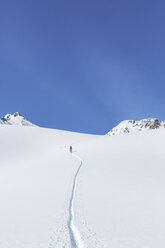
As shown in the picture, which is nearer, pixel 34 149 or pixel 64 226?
pixel 64 226

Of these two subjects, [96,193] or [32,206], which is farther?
[96,193]

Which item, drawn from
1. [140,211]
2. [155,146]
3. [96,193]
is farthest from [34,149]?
[140,211]

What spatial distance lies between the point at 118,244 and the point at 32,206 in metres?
5.06

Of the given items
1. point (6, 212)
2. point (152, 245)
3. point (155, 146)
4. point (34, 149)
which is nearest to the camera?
point (152, 245)

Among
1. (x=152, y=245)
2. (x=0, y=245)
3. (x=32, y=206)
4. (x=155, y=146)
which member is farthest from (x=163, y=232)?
(x=155, y=146)

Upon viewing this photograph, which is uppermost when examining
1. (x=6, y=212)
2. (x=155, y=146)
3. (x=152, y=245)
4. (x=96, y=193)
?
(x=155, y=146)

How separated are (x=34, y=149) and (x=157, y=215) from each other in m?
51.7

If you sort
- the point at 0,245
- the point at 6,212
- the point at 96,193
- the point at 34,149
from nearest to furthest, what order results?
1. the point at 0,245
2. the point at 6,212
3. the point at 96,193
4. the point at 34,149

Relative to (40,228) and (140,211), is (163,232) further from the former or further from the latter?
(40,228)

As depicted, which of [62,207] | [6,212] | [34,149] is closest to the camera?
[6,212]

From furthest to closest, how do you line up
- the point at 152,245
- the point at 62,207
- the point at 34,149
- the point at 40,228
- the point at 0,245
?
the point at 34,149, the point at 62,207, the point at 40,228, the point at 152,245, the point at 0,245

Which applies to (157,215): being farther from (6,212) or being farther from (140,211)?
(6,212)

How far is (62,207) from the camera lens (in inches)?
359

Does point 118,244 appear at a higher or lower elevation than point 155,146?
lower
